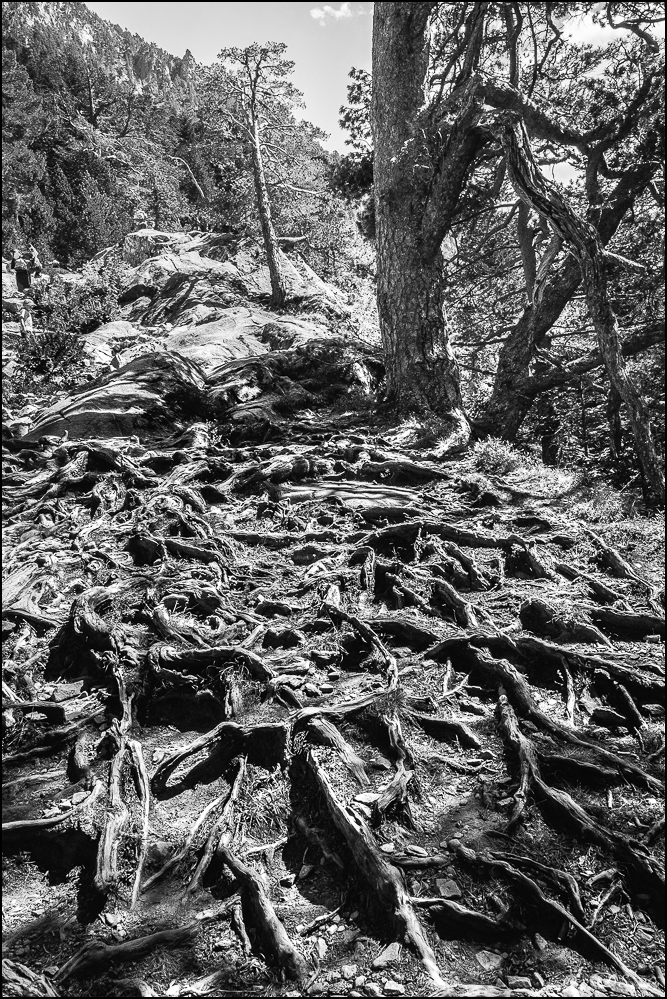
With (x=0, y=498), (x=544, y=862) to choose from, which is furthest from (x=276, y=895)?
(x=0, y=498)

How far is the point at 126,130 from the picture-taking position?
138 feet

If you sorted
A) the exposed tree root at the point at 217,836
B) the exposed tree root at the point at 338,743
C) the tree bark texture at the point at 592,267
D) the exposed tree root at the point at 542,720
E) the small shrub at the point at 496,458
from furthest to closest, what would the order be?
the small shrub at the point at 496,458, the tree bark texture at the point at 592,267, the exposed tree root at the point at 338,743, the exposed tree root at the point at 542,720, the exposed tree root at the point at 217,836

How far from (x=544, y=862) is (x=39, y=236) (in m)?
31.1

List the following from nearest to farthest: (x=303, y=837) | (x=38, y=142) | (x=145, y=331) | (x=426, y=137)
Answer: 1. (x=303, y=837)
2. (x=426, y=137)
3. (x=145, y=331)
4. (x=38, y=142)

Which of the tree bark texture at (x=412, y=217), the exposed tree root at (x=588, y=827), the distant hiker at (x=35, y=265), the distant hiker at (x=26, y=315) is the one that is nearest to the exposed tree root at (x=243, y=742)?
the exposed tree root at (x=588, y=827)

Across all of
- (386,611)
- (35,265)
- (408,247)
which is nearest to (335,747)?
(386,611)

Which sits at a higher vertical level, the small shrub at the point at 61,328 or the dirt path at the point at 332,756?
the small shrub at the point at 61,328

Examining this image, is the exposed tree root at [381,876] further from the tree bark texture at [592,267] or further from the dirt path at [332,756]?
the tree bark texture at [592,267]

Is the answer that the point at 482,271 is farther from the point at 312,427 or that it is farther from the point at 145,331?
the point at 145,331

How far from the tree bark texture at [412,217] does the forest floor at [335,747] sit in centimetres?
269

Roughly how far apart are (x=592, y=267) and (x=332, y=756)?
558cm

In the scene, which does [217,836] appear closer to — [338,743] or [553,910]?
[338,743]

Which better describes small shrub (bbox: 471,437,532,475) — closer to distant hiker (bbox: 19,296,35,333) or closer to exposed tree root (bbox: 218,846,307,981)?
exposed tree root (bbox: 218,846,307,981)

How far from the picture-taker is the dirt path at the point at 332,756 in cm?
240
